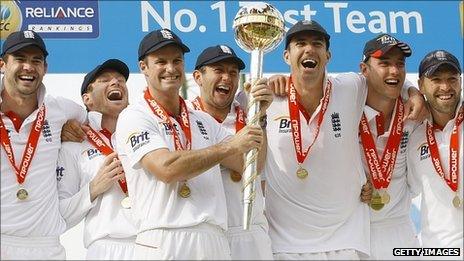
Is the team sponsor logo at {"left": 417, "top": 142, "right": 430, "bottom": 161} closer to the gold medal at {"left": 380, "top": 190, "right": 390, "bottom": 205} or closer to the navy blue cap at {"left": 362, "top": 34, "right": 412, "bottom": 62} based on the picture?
the gold medal at {"left": 380, "top": 190, "right": 390, "bottom": 205}

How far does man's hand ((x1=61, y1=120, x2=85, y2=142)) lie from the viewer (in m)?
4.59

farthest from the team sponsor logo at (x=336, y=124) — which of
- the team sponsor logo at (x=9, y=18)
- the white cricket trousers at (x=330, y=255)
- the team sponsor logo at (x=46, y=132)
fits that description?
the team sponsor logo at (x=9, y=18)

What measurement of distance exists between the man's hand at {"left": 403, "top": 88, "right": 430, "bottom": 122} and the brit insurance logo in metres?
2.09

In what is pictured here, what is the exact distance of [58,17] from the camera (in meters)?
5.54

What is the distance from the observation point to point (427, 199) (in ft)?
15.0

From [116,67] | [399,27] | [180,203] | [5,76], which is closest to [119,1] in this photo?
[116,67]

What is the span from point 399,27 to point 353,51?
366mm

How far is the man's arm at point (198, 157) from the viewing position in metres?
3.69

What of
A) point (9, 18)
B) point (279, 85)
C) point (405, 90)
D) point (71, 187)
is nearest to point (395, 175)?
point (405, 90)

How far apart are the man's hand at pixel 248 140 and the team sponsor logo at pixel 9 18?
227 centimetres

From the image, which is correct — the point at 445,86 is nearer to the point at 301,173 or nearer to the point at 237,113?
the point at 301,173

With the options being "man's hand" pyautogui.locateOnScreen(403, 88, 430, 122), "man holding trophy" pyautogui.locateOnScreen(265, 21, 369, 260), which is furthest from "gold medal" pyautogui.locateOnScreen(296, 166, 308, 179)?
"man's hand" pyautogui.locateOnScreen(403, 88, 430, 122)

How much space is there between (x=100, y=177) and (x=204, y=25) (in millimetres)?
1697

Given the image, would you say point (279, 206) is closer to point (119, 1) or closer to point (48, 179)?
point (48, 179)
